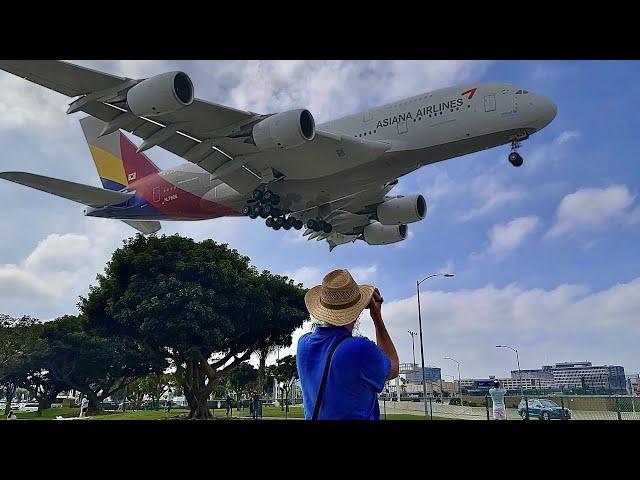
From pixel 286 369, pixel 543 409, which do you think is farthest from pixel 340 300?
pixel 286 369

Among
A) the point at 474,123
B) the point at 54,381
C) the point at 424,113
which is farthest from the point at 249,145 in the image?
the point at 54,381

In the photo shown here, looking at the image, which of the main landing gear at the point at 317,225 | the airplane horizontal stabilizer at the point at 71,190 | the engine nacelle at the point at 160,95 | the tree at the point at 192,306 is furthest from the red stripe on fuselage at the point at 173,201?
the engine nacelle at the point at 160,95

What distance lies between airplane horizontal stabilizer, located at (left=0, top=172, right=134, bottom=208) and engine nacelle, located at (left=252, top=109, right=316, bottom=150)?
33.6 feet

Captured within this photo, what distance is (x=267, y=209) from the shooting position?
2442cm

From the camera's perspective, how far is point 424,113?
20.2m

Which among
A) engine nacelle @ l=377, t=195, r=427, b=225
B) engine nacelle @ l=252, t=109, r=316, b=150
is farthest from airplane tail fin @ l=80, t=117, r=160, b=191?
engine nacelle @ l=252, t=109, r=316, b=150

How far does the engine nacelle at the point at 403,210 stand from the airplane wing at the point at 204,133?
17.6 feet

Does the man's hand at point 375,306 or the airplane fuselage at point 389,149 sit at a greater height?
the airplane fuselage at point 389,149

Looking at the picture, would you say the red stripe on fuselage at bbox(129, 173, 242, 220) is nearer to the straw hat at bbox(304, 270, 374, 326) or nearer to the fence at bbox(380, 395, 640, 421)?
the fence at bbox(380, 395, 640, 421)

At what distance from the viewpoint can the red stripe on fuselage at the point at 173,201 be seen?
26.0 m

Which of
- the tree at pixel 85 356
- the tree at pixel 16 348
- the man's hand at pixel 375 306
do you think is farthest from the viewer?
the tree at pixel 16 348

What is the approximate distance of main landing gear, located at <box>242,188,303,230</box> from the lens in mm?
24438

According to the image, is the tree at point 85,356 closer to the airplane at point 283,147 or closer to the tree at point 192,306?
the tree at point 192,306
